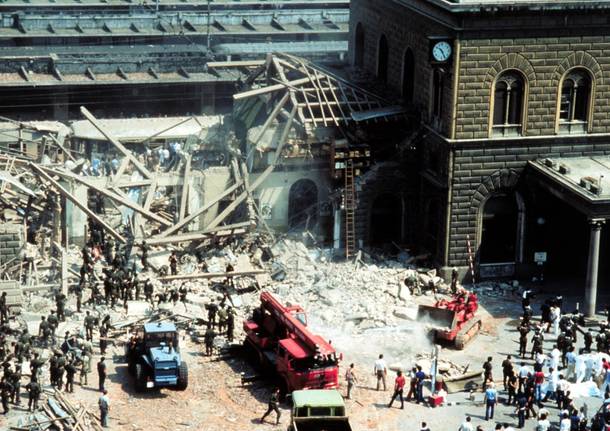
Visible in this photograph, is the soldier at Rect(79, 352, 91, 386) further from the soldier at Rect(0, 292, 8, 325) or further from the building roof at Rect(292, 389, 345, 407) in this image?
the building roof at Rect(292, 389, 345, 407)

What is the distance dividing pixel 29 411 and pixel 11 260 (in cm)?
1401

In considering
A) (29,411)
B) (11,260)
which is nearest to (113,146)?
(11,260)

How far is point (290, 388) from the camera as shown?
58.6 metres

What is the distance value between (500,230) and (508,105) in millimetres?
6640

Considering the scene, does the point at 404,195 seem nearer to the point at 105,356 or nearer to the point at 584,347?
the point at 584,347

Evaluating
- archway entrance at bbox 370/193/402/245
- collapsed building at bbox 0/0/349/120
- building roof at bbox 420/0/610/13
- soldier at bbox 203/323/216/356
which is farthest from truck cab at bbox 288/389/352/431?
collapsed building at bbox 0/0/349/120

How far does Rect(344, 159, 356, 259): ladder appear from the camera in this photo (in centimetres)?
7419

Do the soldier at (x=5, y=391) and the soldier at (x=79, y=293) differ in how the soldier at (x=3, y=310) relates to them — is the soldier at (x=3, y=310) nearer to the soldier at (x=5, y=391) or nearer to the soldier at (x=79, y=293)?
the soldier at (x=79, y=293)

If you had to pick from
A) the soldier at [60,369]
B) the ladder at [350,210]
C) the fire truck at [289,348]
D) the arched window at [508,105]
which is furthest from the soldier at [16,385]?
the arched window at [508,105]

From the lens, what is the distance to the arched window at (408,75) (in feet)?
251

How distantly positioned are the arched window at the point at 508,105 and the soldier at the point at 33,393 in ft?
90.9

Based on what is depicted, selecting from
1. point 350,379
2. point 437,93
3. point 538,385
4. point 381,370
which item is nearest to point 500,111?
point 437,93

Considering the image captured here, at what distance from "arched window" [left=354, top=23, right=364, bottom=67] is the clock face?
1400 centimetres

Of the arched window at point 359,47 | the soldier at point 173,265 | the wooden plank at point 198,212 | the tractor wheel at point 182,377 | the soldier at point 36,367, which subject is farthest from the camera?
the arched window at point 359,47
